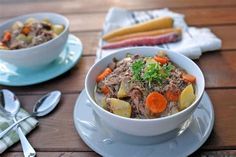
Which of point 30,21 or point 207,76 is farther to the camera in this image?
point 30,21

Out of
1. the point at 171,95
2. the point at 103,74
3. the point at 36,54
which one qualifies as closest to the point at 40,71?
the point at 36,54

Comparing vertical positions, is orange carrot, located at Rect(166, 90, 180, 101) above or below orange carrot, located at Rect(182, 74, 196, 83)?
above

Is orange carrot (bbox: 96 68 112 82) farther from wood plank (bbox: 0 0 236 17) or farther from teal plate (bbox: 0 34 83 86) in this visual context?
wood plank (bbox: 0 0 236 17)

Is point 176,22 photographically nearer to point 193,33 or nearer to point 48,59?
point 193,33

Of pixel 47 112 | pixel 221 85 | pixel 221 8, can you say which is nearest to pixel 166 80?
pixel 221 85

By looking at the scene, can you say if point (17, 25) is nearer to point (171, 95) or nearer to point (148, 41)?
point (148, 41)

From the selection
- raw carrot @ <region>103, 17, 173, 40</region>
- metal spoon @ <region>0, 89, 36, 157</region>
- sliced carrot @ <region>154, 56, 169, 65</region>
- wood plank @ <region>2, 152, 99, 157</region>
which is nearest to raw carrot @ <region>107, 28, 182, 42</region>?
raw carrot @ <region>103, 17, 173, 40</region>
